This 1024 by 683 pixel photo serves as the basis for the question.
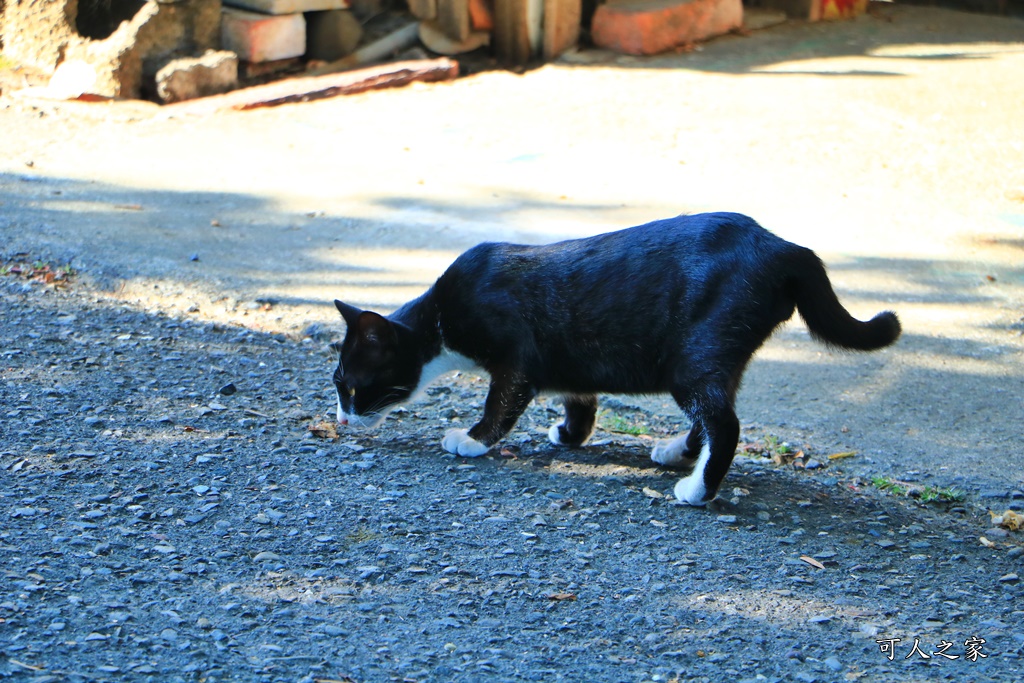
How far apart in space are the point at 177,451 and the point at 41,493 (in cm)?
55

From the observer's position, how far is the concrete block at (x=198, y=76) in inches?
386

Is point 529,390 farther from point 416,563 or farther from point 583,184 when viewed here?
point 583,184

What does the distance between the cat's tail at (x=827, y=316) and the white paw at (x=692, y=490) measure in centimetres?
66

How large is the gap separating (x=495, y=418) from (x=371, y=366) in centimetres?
53

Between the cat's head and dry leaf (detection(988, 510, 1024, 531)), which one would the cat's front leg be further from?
dry leaf (detection(988, 510, 1024, 531))

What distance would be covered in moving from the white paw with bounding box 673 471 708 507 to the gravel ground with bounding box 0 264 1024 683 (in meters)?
0.06

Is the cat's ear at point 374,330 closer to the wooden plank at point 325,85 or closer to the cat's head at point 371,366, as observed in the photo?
the cat's head at point 371,366

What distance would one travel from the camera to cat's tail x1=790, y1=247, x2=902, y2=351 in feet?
12.3

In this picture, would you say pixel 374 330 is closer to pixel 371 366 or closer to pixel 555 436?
pixel 371 366

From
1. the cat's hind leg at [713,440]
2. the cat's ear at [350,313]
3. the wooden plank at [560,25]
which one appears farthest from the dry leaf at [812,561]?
the wooden plank at [560,25]

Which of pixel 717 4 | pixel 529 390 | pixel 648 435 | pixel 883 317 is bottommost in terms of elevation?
pixel 648 435

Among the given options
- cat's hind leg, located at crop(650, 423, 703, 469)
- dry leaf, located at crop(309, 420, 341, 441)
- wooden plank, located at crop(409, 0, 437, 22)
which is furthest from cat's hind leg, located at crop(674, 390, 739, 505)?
wooden plank, located at crop(409, 0, 437, 22)

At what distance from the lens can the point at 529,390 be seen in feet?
13.4

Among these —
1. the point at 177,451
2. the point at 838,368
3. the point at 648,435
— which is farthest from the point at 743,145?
the point at 177,451
